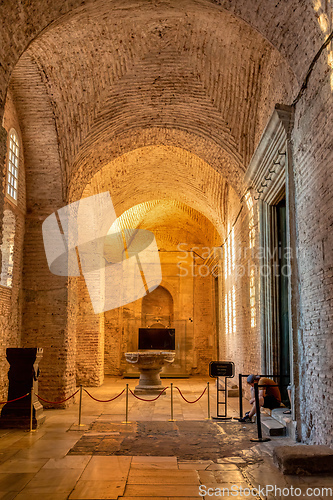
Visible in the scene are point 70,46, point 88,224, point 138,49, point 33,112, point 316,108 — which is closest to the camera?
point 316,108

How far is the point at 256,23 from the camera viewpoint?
6840mm

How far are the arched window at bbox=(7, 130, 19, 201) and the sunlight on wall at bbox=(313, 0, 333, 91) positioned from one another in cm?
662

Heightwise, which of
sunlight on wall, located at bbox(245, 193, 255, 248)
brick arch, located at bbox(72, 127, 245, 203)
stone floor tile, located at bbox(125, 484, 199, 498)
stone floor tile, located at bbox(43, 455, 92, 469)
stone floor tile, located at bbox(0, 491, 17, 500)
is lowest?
stone floor tile, located at bbox(43, 455, 92, 469)

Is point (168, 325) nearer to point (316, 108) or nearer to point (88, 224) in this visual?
point (88, 224)

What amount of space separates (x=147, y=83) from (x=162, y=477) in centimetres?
808

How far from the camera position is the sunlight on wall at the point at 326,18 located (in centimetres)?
537

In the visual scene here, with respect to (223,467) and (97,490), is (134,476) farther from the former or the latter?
(223,467)

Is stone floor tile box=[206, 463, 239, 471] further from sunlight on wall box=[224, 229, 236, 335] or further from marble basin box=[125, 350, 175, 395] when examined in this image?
sunlight on wall box=[224, 229, 236, 335]

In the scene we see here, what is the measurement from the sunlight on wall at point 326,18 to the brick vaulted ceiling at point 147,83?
42.2 inches

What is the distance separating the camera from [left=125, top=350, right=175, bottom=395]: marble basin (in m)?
12.6

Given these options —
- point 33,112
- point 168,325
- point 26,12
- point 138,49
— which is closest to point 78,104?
point 33,112

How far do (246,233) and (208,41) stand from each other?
470 cm

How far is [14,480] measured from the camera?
15.6 feet

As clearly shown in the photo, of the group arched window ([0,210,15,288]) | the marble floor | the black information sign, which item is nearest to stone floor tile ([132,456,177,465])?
the marble floor
